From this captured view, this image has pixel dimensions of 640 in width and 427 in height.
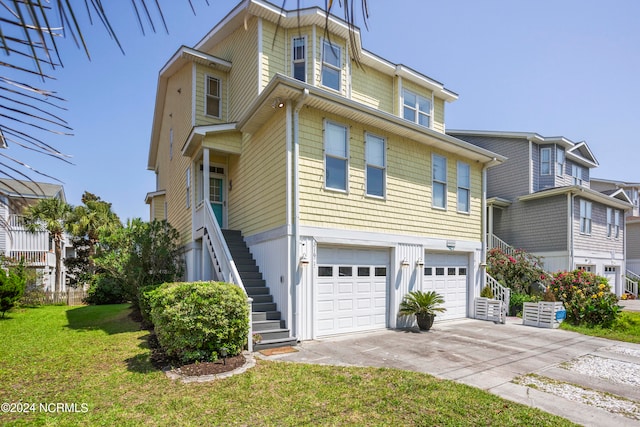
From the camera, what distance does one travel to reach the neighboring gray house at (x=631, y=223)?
92.5 ft

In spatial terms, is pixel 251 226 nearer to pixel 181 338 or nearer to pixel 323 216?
pixel 323 216

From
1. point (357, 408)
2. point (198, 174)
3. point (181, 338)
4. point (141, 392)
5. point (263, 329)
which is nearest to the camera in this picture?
point (357, 408)

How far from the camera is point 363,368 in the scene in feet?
21.6

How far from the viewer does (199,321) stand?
656cm

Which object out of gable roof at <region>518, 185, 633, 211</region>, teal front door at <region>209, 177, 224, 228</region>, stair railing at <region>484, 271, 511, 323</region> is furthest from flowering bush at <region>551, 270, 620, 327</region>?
teal front door at <region>209, 177, 224, 228</region>

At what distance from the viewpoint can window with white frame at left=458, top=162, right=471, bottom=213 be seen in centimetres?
1332

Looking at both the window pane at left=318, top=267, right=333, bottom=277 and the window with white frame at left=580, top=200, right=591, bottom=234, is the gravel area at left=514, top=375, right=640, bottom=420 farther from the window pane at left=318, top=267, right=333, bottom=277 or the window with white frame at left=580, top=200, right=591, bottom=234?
the window with white frame at left=580, top=200, right=591, bottom=234

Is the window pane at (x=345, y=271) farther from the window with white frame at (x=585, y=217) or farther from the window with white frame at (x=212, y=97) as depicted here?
the window with white frame at (x=585, y=217)

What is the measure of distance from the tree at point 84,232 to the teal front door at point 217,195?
12616 millimetres

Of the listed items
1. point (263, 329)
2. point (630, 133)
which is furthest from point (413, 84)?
point (263, 329)

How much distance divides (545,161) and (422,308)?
1518cm

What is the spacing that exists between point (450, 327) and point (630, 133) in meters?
7.82

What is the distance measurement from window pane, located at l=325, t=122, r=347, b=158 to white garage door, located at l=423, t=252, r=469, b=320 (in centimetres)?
475

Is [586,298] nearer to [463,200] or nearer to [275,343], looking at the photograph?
[463,200]
